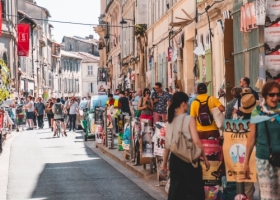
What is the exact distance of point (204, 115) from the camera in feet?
42.5

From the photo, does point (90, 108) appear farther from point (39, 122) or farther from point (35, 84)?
point (35, 84)

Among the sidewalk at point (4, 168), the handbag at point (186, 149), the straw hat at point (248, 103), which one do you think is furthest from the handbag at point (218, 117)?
the sidewalk at point (4, 168)

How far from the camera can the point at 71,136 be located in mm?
34312

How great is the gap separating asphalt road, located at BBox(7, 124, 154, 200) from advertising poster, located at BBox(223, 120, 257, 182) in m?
2.68

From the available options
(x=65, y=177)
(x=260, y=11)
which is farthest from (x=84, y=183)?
(x=260, y=11)

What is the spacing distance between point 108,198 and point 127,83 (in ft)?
116

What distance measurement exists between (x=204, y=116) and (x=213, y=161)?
0.95 metres

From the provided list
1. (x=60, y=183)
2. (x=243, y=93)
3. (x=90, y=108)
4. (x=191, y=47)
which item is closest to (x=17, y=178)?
(x=60, y=183)

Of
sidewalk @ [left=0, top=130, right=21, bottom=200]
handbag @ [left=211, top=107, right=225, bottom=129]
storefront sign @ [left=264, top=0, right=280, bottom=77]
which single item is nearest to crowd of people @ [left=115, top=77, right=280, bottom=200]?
handbag @ [left=211, top=107, right=225, bottom=129]

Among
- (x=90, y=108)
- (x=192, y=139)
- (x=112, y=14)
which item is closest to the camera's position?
(x=192, y=139)

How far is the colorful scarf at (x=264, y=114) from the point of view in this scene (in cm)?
866

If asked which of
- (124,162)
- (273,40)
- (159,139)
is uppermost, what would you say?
(273,40)

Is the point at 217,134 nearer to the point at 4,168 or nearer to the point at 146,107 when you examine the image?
the point at 146,107

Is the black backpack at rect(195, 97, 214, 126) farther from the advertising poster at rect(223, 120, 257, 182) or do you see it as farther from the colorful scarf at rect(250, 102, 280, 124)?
the colorful scarf at rect(250, 102, 280, 124)
